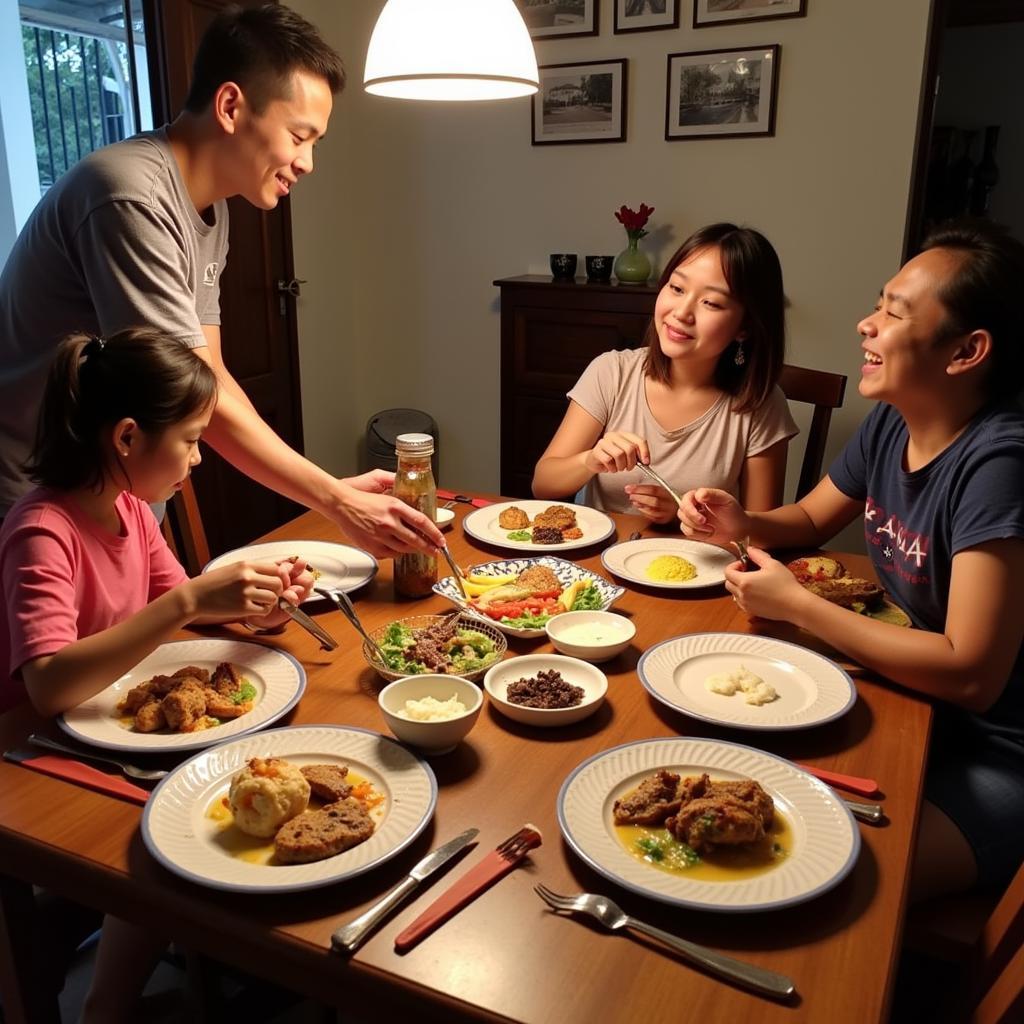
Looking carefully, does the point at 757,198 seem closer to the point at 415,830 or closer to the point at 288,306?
the point at 288,306

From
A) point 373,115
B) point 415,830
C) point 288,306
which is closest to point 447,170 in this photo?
point 373,115

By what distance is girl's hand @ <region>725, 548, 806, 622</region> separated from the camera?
1.40 m

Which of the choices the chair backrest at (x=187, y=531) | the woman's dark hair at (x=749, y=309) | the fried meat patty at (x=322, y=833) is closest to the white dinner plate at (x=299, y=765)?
the fried meat patty at (x=322, y=833)

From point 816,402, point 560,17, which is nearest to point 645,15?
point 560,17

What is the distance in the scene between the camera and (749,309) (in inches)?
82.7

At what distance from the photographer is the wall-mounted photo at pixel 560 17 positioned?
377cm

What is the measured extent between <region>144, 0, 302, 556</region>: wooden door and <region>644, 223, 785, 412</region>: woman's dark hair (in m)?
2.07

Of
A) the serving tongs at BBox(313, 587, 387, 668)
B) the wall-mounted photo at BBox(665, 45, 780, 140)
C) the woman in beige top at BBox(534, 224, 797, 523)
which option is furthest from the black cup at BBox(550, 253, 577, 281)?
the serving tongs at BBox(313, 587, 387, 668)

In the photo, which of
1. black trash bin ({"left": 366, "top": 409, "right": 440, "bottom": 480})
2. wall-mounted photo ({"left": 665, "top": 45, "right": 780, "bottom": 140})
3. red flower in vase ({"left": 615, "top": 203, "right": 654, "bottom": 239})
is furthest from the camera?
black trash bin ({"left": 366, "top": 409, "right": 440, "bottom": 480})

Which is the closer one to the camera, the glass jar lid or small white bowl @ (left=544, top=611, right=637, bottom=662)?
small white bowl @ (left=544, top=611, right=637, bottom=662)

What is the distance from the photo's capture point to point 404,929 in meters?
0.84

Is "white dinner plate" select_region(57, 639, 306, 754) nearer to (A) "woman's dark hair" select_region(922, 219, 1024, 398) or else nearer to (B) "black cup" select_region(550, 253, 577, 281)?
(A) "woman's dark hair" select_region(922, 219, 1024, 398)

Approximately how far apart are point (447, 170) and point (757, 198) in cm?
147

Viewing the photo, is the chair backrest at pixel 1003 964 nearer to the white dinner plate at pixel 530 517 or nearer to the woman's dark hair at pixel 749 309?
the white dinner plate at pixel 530 517
